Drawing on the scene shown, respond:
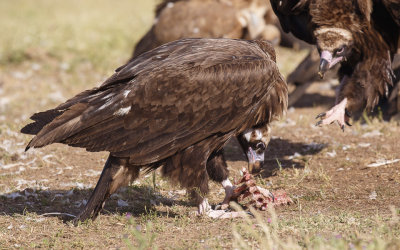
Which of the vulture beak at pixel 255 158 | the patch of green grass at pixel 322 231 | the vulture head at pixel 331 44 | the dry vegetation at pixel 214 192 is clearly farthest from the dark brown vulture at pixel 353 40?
the patch of green grass at pixel 322 231

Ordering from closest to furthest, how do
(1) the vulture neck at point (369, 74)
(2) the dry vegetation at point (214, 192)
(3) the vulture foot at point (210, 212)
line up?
(2) the dry vegetation at point (214, 192), (3) the vulture foot at point (210, 212), (1) the vulture neck at point (369, 74)

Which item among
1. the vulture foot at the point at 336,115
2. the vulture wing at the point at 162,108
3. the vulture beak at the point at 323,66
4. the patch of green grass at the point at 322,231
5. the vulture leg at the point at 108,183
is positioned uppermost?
the vulture wing at the point at 162,108

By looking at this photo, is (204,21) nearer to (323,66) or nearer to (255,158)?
(323,66)

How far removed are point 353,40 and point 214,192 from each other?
1.77 meters

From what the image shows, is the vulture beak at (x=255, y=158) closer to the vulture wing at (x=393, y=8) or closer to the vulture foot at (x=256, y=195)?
the vulture foot at (x=256, y=195)

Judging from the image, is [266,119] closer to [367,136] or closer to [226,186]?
[226,186]

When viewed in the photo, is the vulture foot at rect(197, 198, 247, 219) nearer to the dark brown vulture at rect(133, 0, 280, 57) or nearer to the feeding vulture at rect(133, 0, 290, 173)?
the feeding vulture at rect(133, 0, 290, 173)

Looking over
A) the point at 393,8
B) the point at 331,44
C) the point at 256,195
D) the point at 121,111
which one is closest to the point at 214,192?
the point at 256,195

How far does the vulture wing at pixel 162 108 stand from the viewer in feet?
13.8

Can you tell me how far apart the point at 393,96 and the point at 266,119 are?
3029 mm

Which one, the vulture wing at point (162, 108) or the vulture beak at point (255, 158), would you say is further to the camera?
the vulture beak at point (255, 158)

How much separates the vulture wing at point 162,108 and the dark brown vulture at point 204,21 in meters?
4.43

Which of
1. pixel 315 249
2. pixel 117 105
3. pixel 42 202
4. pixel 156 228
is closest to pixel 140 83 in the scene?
pixel 117 105

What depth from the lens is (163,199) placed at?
510 centimetres
